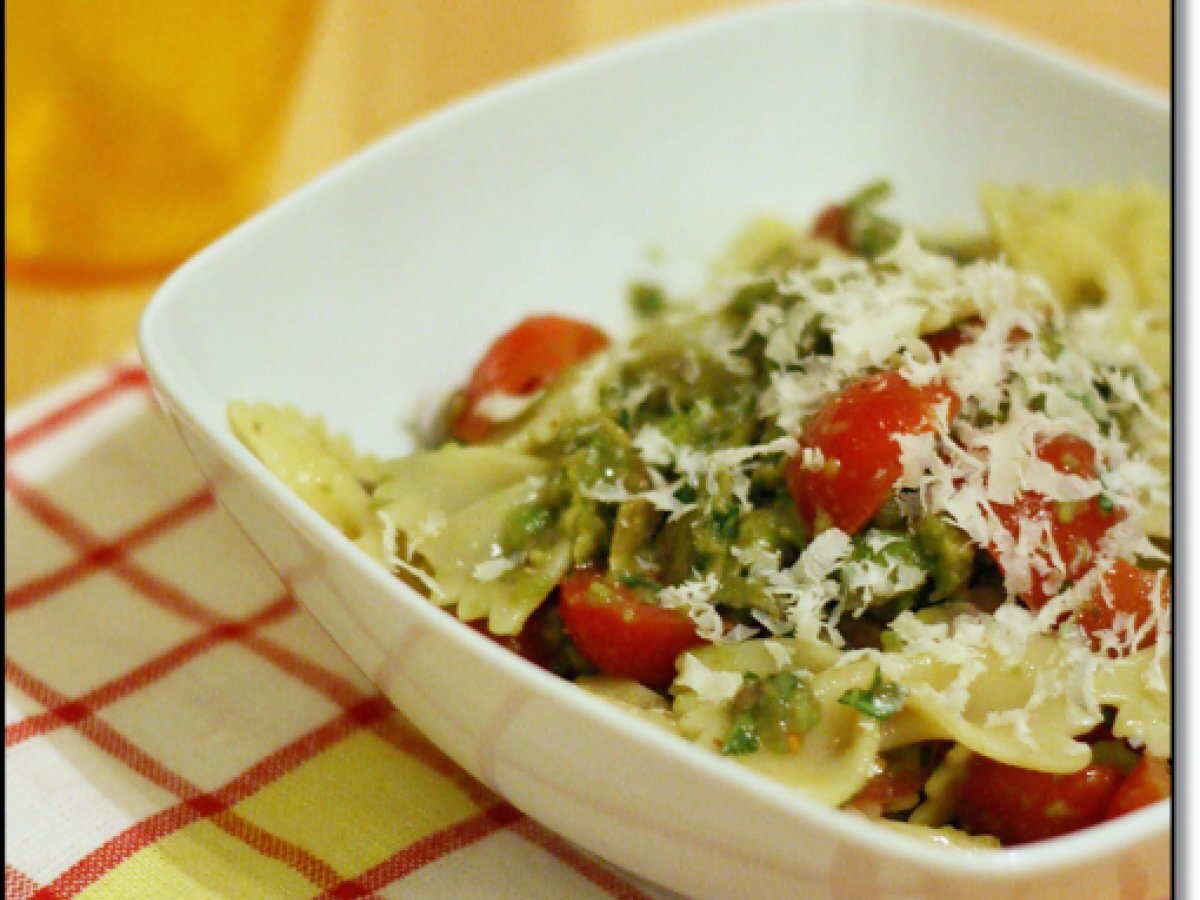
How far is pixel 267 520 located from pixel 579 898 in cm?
83

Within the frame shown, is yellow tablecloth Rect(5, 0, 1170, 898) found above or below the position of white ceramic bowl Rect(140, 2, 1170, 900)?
below

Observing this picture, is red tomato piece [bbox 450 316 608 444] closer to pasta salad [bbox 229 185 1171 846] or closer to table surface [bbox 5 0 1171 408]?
pasta salad [bbox 229 185 1171 846]

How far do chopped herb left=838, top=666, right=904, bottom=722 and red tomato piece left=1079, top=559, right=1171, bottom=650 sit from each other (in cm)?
40

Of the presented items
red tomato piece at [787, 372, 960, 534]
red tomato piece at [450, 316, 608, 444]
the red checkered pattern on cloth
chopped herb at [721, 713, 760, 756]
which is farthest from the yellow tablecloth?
red tomato piece at [787, 372, 960, 534]

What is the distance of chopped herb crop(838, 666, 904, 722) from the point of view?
2.23 meters

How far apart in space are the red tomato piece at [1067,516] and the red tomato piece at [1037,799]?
0.31 metres

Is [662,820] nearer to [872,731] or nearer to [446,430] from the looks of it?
[872,731]

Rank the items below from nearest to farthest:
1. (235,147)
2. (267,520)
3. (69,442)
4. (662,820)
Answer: (662,820)
(267,520)
(69,442)
(235,147)

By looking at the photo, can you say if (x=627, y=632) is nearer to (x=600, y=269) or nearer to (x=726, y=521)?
(x=726, y=521)

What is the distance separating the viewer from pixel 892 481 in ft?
8.05

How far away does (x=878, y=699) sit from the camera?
2.24m

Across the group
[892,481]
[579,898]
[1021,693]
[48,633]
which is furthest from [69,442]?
→ [1021,693]

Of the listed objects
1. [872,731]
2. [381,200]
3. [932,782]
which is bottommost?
[932,782]

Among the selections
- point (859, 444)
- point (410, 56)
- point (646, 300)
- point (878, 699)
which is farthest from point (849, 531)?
point (410, 56)
